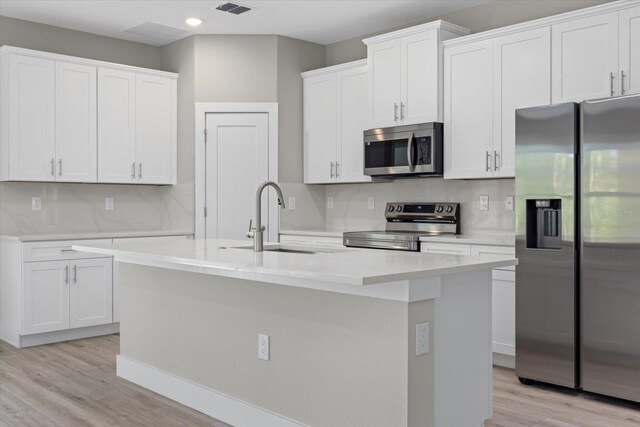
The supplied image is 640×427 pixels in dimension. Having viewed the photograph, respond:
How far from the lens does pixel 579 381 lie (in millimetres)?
3631

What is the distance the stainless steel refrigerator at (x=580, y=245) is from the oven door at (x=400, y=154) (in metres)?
1.01

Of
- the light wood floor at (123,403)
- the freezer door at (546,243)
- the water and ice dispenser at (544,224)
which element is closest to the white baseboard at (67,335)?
the light wood floor at (123,403)

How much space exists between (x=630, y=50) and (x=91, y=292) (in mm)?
4444

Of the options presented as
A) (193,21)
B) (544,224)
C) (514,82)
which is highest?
(193,21)

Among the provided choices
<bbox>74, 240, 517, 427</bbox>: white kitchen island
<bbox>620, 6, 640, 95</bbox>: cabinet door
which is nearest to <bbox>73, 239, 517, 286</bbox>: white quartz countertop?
<bbox>74, 240, 517, 427</bbox>: white kitchen island

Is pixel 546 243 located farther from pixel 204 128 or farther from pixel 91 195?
pixel 91 195

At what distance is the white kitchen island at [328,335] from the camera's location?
2.38 meters

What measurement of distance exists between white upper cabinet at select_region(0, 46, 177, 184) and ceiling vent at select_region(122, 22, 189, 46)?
352mm

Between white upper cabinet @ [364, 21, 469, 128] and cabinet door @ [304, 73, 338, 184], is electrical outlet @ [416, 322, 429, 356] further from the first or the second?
cabinet door @ [304, 73, 338, 184]

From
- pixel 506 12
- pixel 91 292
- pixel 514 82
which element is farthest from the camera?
pixel 91 292

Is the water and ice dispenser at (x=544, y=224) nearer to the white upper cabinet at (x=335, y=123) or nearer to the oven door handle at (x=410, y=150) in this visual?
the oven door handle at (x=410, y=150)

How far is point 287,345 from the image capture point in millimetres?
2891

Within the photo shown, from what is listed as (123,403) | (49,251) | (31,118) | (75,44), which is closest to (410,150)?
(123,403)

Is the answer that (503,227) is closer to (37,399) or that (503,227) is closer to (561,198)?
(561,198)
